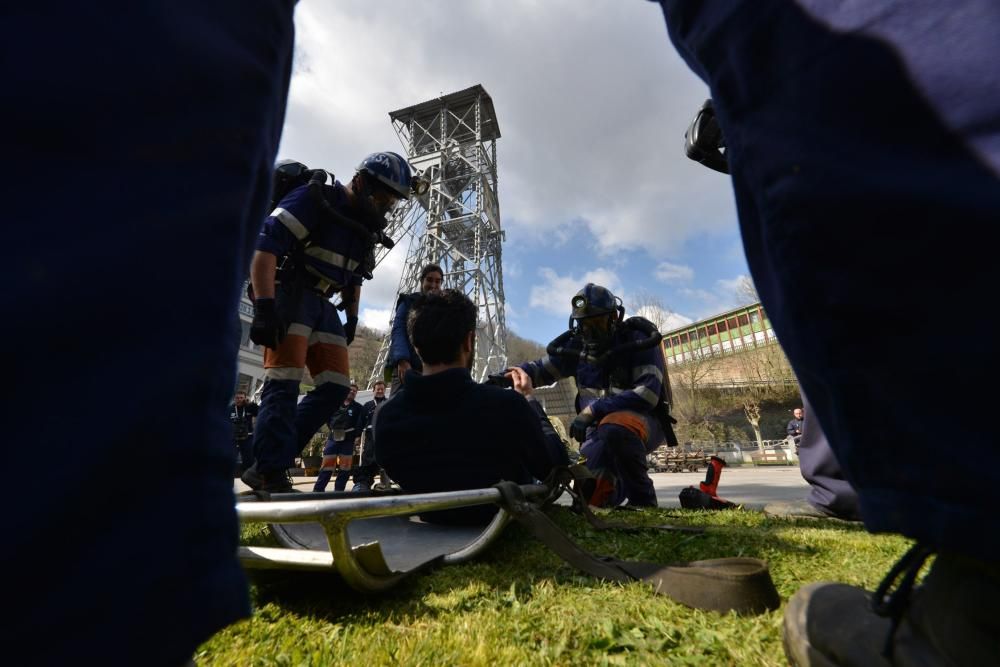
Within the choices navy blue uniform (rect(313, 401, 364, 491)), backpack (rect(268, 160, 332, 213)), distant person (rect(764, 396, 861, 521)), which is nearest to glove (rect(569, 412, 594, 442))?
distant person (rect(764, 396, 861, 521))

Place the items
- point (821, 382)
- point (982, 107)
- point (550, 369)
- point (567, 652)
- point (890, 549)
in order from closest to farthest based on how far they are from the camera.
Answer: point (982, 107)
point (821, 382)
point (567, 652)
point (890, 549)
point (550, 369)

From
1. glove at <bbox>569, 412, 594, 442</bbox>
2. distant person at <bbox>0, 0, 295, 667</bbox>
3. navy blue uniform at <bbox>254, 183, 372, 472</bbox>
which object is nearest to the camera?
distant person at <bbox>0, 0, 295, 667</bbox>

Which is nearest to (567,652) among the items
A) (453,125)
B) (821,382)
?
(821,382)

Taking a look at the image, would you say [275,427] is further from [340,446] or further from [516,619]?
[340,446]

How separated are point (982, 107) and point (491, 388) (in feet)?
5.72

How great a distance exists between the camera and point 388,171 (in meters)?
2.99

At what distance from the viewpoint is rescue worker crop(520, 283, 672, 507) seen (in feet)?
11.3

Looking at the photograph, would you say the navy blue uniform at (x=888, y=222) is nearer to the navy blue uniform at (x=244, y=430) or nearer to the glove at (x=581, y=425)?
the glove at (x=581, y=425)

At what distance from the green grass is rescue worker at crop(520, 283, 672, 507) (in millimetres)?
1732

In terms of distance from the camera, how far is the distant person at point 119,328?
31cm

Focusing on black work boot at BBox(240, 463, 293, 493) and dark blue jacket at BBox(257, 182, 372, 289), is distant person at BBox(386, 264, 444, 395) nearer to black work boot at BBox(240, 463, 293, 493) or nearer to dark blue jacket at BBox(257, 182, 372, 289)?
dark blue jacket at BBox(257, 182, 372, 289)

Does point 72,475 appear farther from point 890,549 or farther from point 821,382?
point 890,549

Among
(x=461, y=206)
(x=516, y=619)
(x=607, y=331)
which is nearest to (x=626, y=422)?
(x=607, y=331)

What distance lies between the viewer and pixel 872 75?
53cm
